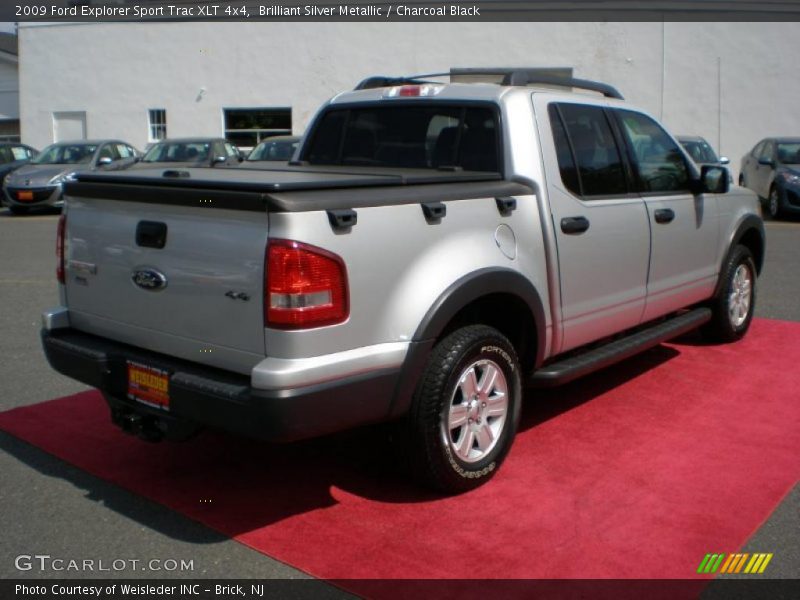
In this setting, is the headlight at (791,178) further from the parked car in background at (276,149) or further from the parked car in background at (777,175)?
the parked car in background at (276,149)

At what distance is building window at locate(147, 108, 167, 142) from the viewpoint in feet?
89.4

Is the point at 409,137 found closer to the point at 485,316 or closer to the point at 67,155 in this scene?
the point at 485,316

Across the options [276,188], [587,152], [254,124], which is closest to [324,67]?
[254,124]

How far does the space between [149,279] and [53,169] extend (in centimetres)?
1607

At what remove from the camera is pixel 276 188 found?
348cm

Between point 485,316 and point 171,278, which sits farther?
point 485,316

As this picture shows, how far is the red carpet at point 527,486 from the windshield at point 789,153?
1278 centimetres

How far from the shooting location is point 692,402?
5746 mm

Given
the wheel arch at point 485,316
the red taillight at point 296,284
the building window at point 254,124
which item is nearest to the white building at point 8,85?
the building window at point 254,124

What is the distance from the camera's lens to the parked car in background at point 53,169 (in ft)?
59.4

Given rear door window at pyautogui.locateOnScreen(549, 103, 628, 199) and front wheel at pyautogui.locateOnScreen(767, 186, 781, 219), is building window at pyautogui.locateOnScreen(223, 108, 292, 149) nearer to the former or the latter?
front wheel at pyautogui.locateOnScreen(767, 186, 781, 219)

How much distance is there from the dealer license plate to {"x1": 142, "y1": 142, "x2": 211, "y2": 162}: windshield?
48.2 feet
